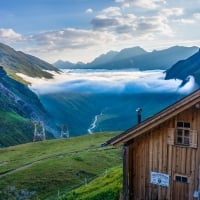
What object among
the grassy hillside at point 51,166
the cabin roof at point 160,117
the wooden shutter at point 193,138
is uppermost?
the cabin roof at point 160,117

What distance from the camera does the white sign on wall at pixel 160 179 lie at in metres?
29.7

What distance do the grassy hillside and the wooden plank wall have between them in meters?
45.2

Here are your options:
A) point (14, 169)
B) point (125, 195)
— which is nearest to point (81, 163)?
point (14, 169)

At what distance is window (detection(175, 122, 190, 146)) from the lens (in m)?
28.6

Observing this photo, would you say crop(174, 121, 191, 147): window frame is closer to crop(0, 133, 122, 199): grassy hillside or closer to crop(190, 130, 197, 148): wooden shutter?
crop(190, 130, 197, 148): wooden shutter

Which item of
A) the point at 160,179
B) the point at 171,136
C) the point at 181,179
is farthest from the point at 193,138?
the point at 160,179

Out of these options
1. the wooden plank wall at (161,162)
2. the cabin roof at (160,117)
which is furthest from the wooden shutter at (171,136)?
the cabin roof at (160,117)

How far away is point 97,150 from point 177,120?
92.6 m

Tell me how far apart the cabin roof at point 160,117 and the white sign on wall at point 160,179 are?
328cm

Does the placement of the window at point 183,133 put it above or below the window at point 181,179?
above

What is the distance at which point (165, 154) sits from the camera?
1166 inches

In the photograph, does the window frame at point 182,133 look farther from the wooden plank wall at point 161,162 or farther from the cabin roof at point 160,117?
the cabin roof at point 160,117

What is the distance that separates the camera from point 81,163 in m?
103

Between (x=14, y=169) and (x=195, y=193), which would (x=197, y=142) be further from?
(x=14, y=169)
